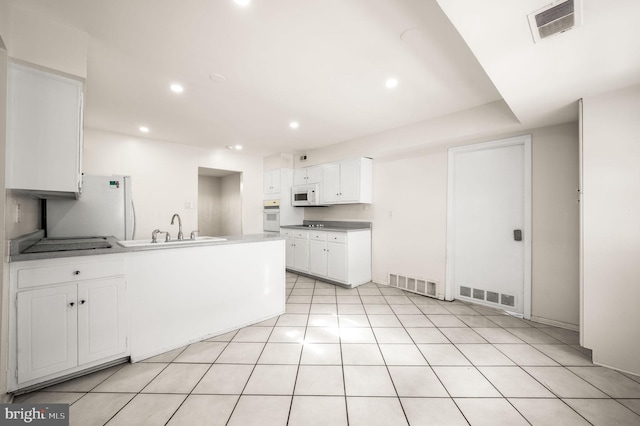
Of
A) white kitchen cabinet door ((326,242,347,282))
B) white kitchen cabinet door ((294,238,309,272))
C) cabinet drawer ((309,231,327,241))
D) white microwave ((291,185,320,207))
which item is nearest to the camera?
white kitchen cabinet door ((326,242,347,282))

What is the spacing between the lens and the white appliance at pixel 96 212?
2.88 metres

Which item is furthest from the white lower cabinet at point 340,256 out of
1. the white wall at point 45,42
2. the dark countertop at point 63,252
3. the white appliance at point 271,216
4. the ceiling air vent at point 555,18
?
the white wall at point 45,42

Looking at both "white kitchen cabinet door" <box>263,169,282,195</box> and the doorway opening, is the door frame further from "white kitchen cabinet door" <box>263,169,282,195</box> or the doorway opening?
the doorway opening

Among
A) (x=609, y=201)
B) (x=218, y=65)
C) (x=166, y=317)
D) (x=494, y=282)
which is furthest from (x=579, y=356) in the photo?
(x=218, y=65)

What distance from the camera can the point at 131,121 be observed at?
141 inches

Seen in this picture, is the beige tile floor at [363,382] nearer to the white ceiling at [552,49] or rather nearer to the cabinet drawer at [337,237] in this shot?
the cabinet drawer at [337,237]

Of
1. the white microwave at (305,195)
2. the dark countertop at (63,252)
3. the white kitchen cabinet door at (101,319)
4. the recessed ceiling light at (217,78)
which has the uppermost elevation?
the recessed ceiling light at (217,78)

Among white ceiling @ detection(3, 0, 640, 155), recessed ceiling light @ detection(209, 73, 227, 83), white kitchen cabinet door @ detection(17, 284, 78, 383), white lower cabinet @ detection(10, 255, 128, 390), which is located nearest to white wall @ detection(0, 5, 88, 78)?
white ceiling @ detection(3, 0, 640, 155)

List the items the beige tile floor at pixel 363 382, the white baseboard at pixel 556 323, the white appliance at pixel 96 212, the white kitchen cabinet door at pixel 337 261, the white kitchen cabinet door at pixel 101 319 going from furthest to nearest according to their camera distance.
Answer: the white kitchen cabinet door at pixel 337 261 → the white appliance at pixel 96 212 → the white baseboard at pixel 556 323 → the white kitchen cabinet door at pixel 101 319 → the beige tile floor at pixel 363 382

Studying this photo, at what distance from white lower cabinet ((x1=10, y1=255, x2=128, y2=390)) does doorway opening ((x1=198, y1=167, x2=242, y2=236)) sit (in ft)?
14.7

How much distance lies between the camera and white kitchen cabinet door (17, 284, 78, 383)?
1.56 m

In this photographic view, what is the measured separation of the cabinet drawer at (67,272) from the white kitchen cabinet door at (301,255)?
303cm

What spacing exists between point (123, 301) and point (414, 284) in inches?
142

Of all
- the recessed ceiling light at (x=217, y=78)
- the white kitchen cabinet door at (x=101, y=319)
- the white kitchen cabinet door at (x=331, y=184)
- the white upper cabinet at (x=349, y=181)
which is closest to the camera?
the white kitchen cabinet door at (x=101, y=319)
